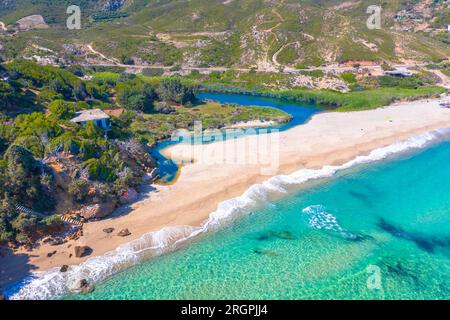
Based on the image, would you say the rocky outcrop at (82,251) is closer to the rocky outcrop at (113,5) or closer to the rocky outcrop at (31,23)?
the rocky outcrop at (31,23)

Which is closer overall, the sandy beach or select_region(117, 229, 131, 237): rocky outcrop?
the sandy beach

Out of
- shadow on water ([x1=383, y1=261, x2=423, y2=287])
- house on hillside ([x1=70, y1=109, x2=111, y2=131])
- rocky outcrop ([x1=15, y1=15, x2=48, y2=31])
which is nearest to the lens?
shadow on water ([x1=383, y1=261, x2=423, y2=287])

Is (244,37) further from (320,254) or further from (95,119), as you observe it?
(320,254)

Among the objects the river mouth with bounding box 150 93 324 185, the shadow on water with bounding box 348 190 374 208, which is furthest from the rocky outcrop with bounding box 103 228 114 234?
the shadow on water with bounding box 348 190 374 208

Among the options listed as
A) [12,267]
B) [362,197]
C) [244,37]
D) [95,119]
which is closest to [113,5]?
[244,37]

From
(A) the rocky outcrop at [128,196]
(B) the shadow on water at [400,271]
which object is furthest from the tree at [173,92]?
(B) the shadow on water at [400,271]

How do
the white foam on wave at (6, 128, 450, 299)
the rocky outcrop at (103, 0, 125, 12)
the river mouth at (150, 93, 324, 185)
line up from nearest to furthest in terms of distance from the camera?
the white foam on wave at (6, 128, 450, 299) → the river mouth at (150, 93, 324, 185) → the rocky outcrop at (103, 0, 125, 12)

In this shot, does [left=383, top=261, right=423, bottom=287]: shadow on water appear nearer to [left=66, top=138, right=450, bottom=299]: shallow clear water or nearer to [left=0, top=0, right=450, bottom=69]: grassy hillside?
[left=66, top=138, right=450, bottom=299]: shallow clear water
